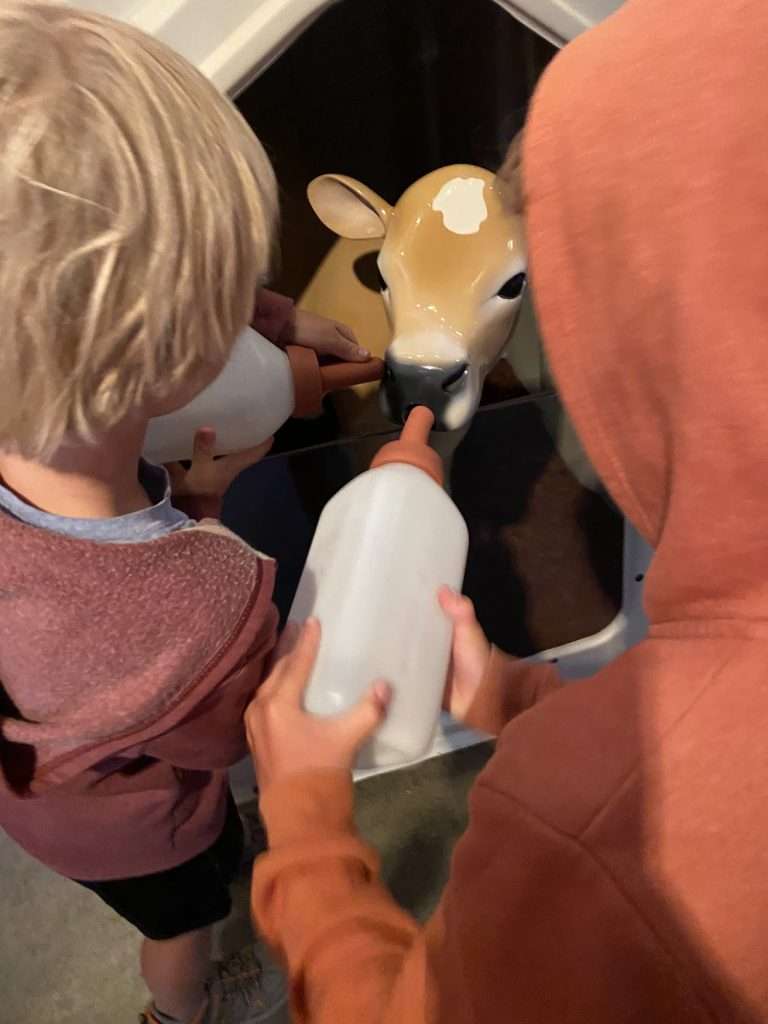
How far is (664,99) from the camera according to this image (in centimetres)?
31

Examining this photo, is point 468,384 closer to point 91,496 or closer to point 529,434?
point 529,434

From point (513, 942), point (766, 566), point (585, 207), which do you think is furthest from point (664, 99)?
point (513, 942)

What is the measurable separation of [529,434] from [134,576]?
0.52 metres

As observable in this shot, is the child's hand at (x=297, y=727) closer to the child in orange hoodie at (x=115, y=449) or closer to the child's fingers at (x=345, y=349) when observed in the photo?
the child in orange hoodie at (x=115, y=449)

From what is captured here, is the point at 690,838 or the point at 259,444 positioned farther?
the point at 259,444

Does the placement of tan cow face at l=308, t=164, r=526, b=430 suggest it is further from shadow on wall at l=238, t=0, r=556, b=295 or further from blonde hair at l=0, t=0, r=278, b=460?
blonde hair at l=0, t=0, r=278, b=460

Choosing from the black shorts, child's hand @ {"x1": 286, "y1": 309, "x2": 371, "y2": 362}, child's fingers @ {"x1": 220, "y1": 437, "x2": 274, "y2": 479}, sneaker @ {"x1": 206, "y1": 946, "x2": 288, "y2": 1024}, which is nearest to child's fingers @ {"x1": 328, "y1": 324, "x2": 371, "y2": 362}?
child's hand @ {"x1": 286, "y1": 309, "x2": 371, "y2": 362}

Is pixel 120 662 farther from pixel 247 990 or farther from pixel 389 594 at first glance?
pixel 247 990

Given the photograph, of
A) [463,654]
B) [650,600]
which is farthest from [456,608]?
[650,600]

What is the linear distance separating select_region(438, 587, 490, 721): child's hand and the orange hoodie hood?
217 mm

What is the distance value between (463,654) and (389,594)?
0.07m

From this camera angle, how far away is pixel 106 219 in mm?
365

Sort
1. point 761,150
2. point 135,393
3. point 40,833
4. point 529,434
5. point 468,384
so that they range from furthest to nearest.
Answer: point 529,434
point 468,384
point 40,833
point 135,393
point 761,150

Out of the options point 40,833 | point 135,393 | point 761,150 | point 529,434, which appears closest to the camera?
point 761,150
